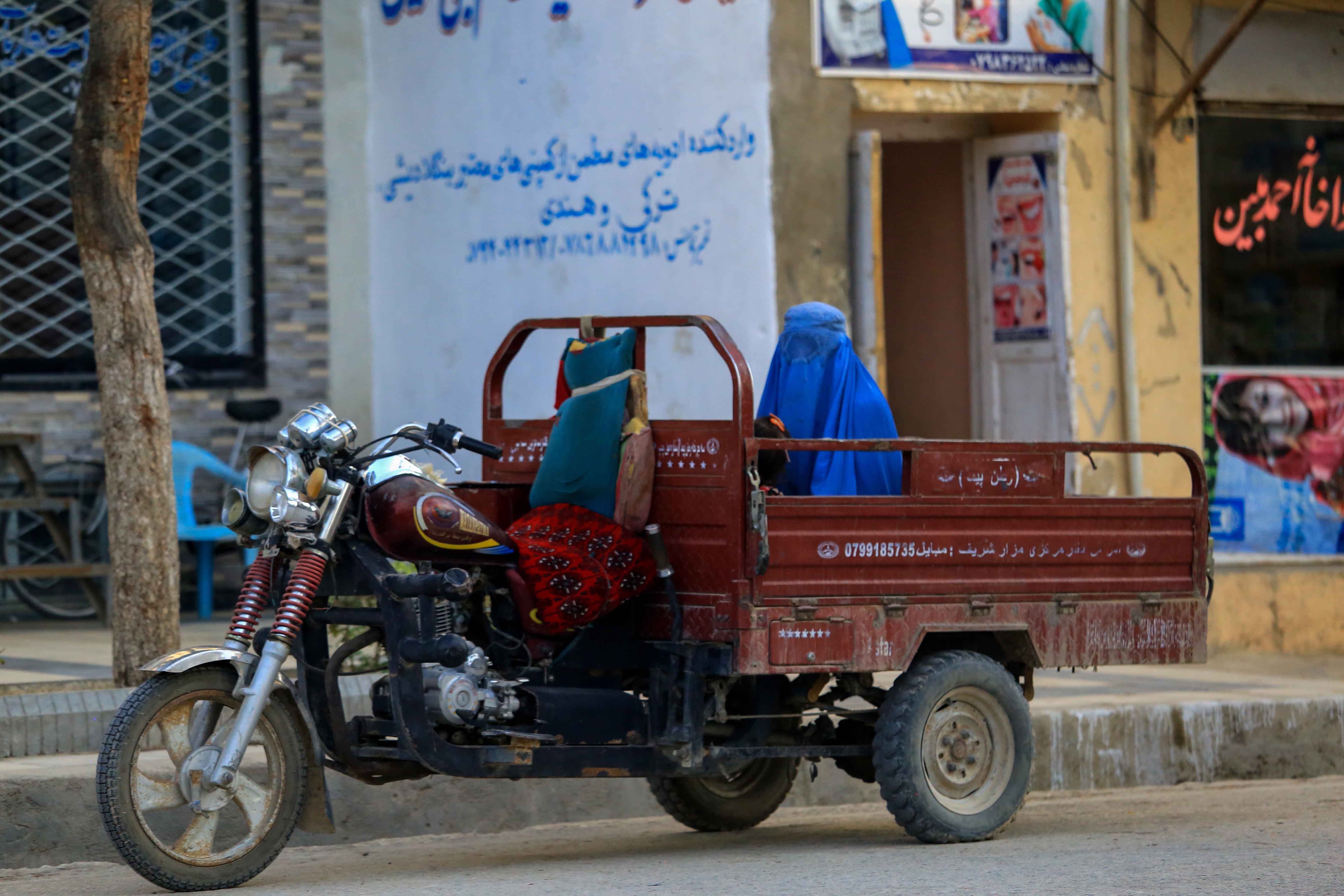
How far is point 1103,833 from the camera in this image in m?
5.63

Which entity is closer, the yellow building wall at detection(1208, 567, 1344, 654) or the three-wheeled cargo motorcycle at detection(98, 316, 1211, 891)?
the three-wheeled cargo motorcycle at detection(98, 316, 1211, 891)

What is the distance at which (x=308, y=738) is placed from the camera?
15.5 ft

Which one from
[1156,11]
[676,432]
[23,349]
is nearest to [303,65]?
[23,349]

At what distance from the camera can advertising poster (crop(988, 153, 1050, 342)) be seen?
9992 mm

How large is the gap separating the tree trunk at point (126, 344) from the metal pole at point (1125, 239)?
5404mm

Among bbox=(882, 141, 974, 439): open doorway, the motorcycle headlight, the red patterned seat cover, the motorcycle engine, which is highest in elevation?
bbox=(882, 141, 974, 439): open doorway

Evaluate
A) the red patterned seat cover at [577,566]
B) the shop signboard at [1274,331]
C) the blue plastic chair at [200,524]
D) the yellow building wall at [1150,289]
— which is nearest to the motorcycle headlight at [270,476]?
the red patterned seat cover at [577,566]

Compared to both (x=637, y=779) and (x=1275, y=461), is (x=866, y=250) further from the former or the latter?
(x=637, y=779)

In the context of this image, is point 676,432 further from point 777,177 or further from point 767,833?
point 777,177

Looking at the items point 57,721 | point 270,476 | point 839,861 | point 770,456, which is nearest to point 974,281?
point 770,456

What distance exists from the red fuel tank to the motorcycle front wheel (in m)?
0.50

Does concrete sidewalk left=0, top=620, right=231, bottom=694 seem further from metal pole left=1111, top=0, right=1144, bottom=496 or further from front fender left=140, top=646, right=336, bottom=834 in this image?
metal pole left=1111, top=0, right=1144, bottom=496

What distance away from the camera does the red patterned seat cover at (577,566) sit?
499cm

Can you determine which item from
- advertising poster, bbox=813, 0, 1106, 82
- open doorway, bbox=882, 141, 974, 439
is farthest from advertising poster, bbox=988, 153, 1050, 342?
advertising poster, bbox=813, 0, 1106, 82
